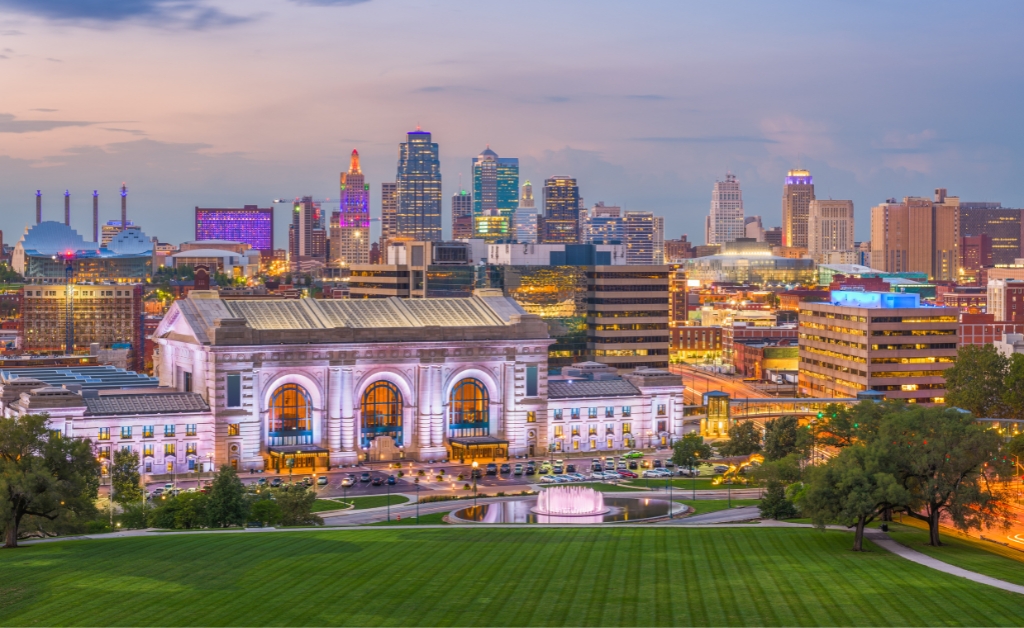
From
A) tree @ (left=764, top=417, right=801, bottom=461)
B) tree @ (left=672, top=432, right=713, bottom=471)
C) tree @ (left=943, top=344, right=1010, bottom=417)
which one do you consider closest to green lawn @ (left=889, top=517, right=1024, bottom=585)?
tree @ (left=764, top=417, right=801, bottom=461)

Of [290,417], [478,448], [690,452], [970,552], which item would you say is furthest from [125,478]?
[970,552]

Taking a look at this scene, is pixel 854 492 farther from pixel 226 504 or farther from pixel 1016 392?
pixel 1016 392

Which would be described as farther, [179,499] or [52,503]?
[179,499]

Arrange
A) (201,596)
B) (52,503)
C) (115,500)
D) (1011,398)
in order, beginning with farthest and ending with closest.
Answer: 1. (1011,398)
2. (115,500)
3. (52,503)
4. (201,596)

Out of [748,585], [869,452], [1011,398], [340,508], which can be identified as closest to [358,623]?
[748,585]

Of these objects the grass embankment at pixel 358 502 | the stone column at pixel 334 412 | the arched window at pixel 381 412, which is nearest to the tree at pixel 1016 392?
the arched window at pixel 381 412

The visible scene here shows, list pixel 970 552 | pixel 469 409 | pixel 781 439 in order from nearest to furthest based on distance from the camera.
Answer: pixel 970 552 → pixel 781 439 → pixel 469 409

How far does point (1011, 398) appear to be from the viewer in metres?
184

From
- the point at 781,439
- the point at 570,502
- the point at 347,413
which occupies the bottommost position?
the point at 570,502

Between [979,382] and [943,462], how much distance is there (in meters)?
105

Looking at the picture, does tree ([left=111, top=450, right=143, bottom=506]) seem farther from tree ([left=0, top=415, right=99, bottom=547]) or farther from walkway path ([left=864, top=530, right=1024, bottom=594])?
walkway path ([left=864, top=530, right=1024, bottom=594])

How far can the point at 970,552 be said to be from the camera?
297ft

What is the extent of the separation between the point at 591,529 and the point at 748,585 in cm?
2644

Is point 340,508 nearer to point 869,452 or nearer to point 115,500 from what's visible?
point 115,500
